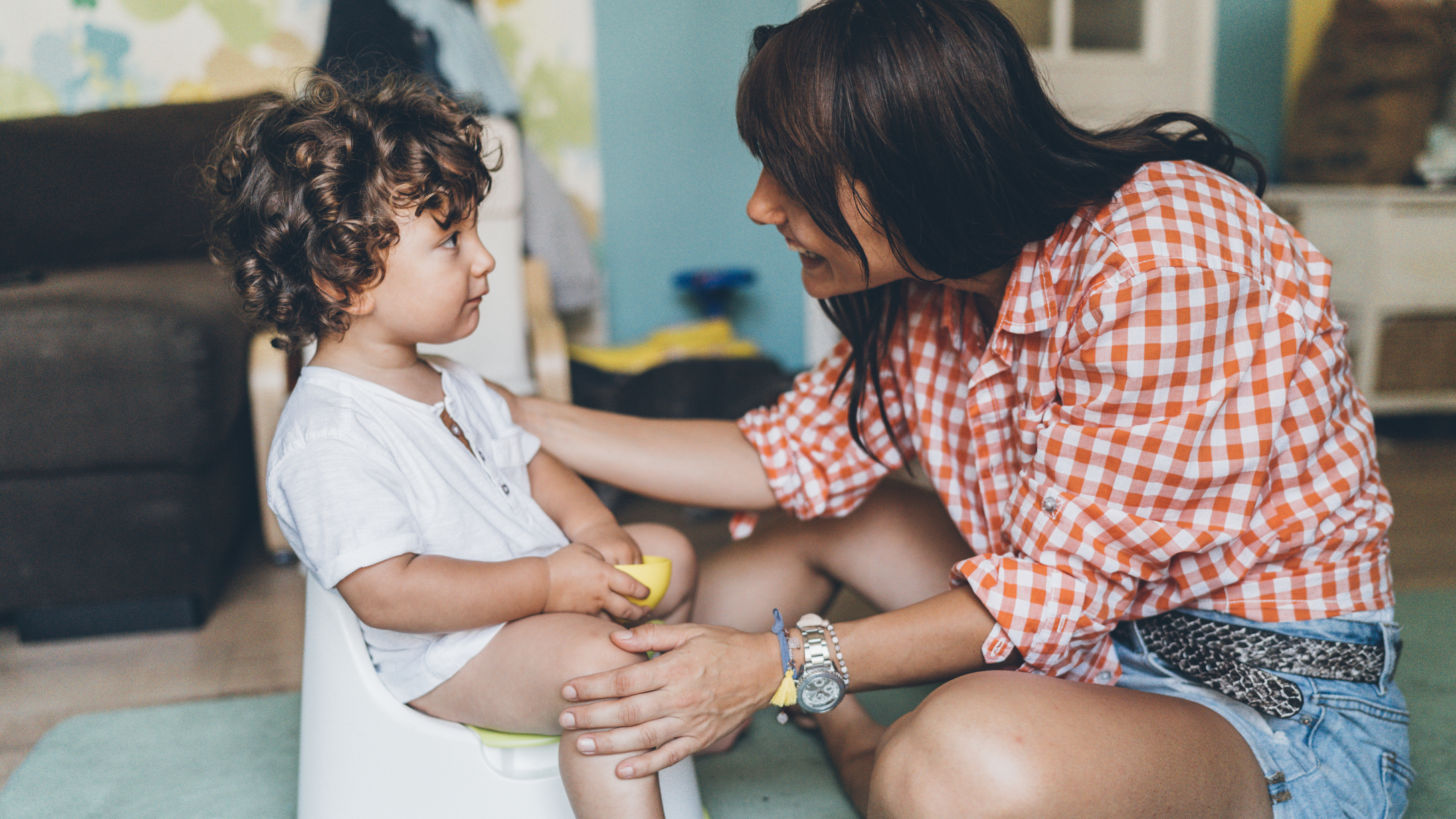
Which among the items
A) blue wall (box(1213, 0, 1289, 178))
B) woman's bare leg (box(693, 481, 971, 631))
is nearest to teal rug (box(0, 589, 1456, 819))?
woman's bare leg (box(693, 481, 971, 631))

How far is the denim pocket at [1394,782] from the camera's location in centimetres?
79

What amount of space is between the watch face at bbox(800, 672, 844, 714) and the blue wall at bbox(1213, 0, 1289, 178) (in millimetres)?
2853

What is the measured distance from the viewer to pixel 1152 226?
745 mm

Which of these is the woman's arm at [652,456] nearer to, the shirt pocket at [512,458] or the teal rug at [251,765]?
the shirt pocket at [512,458]

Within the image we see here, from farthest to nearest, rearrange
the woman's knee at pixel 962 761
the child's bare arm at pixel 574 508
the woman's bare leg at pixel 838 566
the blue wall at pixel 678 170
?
the blue wall at pixel 678 170 → the woman's bare leg at pixel 838 566 → the child's bare arm at pixel 574 508 → the woman's knee at pixel 962 761

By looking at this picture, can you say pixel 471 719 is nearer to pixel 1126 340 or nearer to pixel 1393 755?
pixel 1126 340

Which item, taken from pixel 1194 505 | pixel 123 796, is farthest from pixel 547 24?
pixel 1194 505

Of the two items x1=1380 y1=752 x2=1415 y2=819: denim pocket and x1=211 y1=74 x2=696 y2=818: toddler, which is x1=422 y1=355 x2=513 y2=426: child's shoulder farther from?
x1=1380 y1=752 x2=1415 y2=819: denim pocket

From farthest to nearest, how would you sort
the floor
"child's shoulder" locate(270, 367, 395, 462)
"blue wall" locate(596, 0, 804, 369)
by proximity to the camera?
"blue wall" locate(596, 0, 804, 369) < the floor < "child's shoulder" locate(270, 367, 395, 462)

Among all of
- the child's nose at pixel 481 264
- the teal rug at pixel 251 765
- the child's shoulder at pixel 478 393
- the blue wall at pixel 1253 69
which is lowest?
the teal rug at pixel 251 765

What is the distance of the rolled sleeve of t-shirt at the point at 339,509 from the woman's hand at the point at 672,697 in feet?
0.62

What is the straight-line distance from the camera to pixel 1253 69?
3047 millimetres

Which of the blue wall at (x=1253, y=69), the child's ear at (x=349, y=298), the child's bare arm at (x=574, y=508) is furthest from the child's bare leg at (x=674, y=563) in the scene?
the blue wall at (x=1253, y=69)

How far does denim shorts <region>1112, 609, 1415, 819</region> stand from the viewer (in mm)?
769
